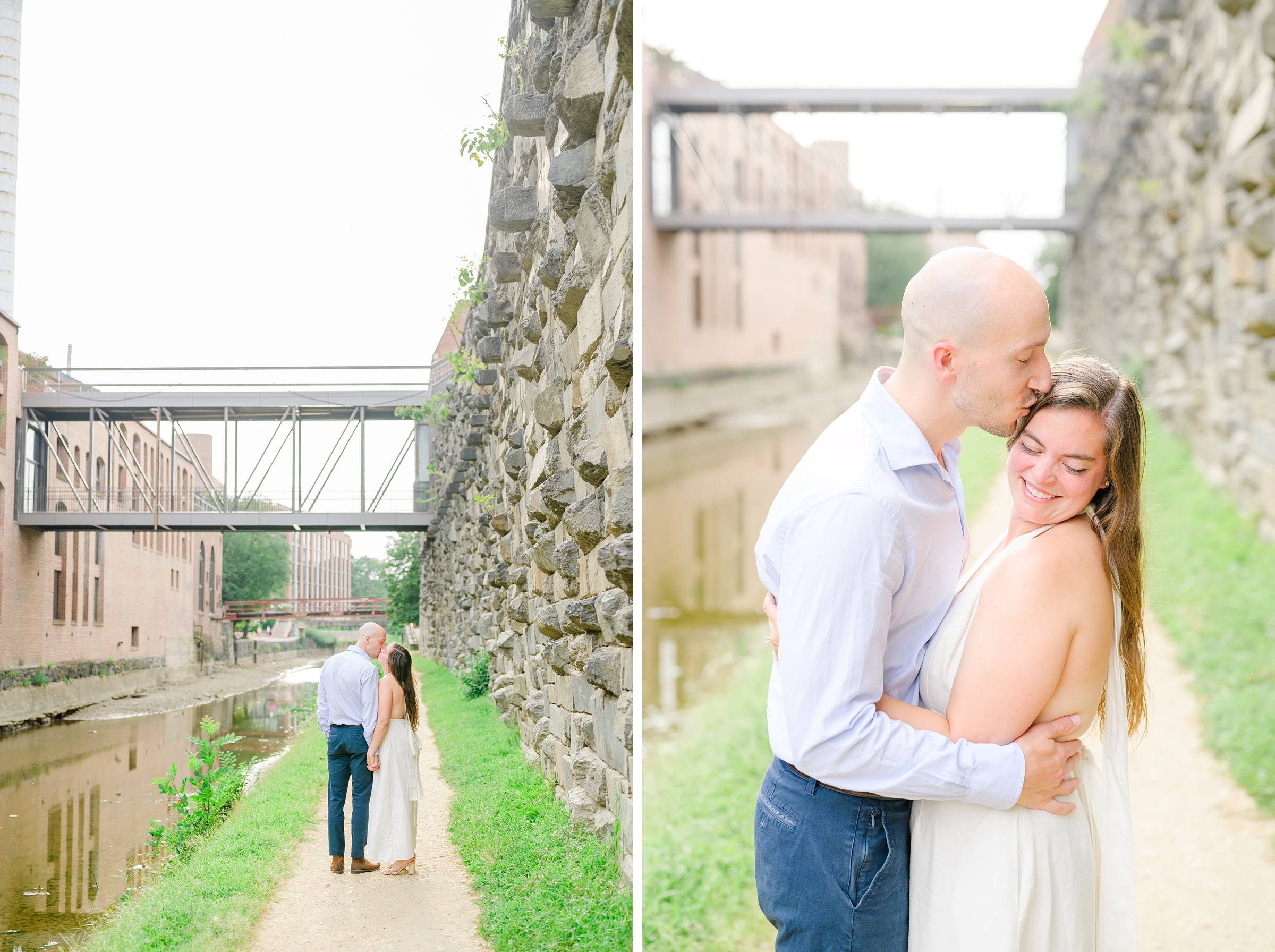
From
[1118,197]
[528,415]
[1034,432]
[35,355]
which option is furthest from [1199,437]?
[35,355]

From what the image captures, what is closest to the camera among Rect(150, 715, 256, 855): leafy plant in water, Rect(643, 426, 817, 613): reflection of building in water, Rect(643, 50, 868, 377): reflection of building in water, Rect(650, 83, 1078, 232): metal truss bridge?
Rect(150, 715, 256, 855): leafy plant in water

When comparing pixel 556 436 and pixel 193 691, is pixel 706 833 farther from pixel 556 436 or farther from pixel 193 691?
pixel 193 691

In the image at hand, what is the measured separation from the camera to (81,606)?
196 cm

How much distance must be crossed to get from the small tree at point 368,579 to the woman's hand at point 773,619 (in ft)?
3.68

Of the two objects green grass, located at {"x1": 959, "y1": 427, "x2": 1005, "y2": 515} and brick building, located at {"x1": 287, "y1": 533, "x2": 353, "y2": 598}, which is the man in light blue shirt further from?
green grass, located at {"x1": 959, "y1": 427, "x2": 1005, "y2": 515}

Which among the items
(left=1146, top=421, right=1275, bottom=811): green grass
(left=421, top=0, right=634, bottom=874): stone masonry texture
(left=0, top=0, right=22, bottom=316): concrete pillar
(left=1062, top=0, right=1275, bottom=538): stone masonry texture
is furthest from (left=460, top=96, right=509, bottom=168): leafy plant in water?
(left=1062, top=0, right=1275, bottom=538): stone masonry texture

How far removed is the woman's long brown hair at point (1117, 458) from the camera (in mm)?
1188

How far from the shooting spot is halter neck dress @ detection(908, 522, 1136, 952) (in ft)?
3.84

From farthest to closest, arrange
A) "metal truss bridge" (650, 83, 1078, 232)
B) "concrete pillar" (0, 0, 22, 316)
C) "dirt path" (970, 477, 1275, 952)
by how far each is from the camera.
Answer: "metal truss bridge" (650, 83, 1078, 232) → "dirt path" (970, 477, 1275, 952) → "concrete pillar" (0, 0, 22, 316)

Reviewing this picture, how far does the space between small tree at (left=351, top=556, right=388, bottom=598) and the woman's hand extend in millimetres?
1123

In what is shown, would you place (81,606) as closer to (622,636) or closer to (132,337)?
(132,337)

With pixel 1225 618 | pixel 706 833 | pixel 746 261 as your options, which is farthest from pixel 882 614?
pixel 746 261

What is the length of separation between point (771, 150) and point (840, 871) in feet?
27.0

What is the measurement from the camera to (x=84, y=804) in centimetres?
180
